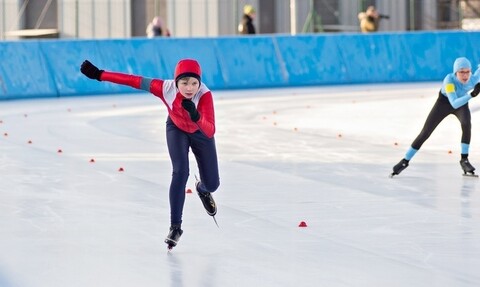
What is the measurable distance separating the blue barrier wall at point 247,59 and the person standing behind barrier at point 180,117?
53.7 ft

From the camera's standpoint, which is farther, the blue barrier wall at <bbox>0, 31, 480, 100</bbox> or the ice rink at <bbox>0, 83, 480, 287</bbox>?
the blue barrier wall at <bbox>0, 31, 480, 100</bbox>

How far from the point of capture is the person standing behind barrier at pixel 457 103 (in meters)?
11.0

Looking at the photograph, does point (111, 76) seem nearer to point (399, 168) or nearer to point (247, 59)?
point (399, 168)

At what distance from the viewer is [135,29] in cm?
3509

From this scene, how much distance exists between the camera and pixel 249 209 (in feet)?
31.8

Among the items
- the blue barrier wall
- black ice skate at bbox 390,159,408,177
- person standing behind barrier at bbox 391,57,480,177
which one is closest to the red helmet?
person standing behind barrier at bbox 391,57,480,177

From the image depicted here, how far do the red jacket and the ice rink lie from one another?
0.79m

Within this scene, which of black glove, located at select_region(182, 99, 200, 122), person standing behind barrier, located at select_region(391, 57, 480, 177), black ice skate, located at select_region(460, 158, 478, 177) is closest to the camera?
black glove, located at select_region(182, 99, 200, 122)

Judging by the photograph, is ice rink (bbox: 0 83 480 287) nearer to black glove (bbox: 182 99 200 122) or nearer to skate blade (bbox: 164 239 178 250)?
skate blade (bbox: 164 239 178 250)

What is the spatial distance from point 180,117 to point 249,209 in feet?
6.55

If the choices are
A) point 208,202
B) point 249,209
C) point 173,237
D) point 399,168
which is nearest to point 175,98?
point 173,237

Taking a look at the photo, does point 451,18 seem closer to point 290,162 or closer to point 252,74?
point 252,74

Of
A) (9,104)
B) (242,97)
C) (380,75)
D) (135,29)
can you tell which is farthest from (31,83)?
(135,29)

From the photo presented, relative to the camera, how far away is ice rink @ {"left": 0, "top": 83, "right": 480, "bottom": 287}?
7082 mm
